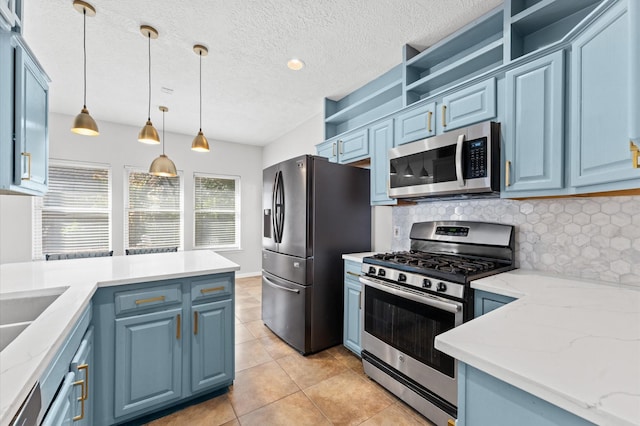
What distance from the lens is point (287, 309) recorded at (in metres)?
2.77

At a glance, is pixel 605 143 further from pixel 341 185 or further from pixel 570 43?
pixel 341 185

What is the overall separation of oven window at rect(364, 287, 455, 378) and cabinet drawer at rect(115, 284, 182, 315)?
1391 millimetres

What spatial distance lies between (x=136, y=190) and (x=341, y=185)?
3.85 meters

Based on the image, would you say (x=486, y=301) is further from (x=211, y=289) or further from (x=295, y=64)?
(x=295, y=64)

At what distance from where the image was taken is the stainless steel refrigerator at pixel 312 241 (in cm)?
257

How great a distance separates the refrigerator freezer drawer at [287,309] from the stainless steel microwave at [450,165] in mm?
1283

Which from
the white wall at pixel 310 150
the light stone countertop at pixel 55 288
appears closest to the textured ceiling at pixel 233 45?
the white wall at pixel 310 150

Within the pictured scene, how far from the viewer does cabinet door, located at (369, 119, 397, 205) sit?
252 centimetres

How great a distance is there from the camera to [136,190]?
469 centimetres

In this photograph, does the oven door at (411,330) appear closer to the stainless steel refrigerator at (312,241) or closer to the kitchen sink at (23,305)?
the stainless steel refrigerator at (312,241)

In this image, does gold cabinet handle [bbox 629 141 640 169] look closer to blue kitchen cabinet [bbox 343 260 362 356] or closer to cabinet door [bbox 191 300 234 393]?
blue kitchen cabinet [bbox 343 260 362 356]

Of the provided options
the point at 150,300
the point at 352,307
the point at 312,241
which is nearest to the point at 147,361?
the point at 150,300

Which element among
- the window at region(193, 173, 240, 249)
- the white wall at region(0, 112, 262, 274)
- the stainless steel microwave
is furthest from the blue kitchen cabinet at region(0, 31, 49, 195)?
the window at region(193, 173, 240, 249)

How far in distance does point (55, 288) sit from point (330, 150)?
263 centimetres
